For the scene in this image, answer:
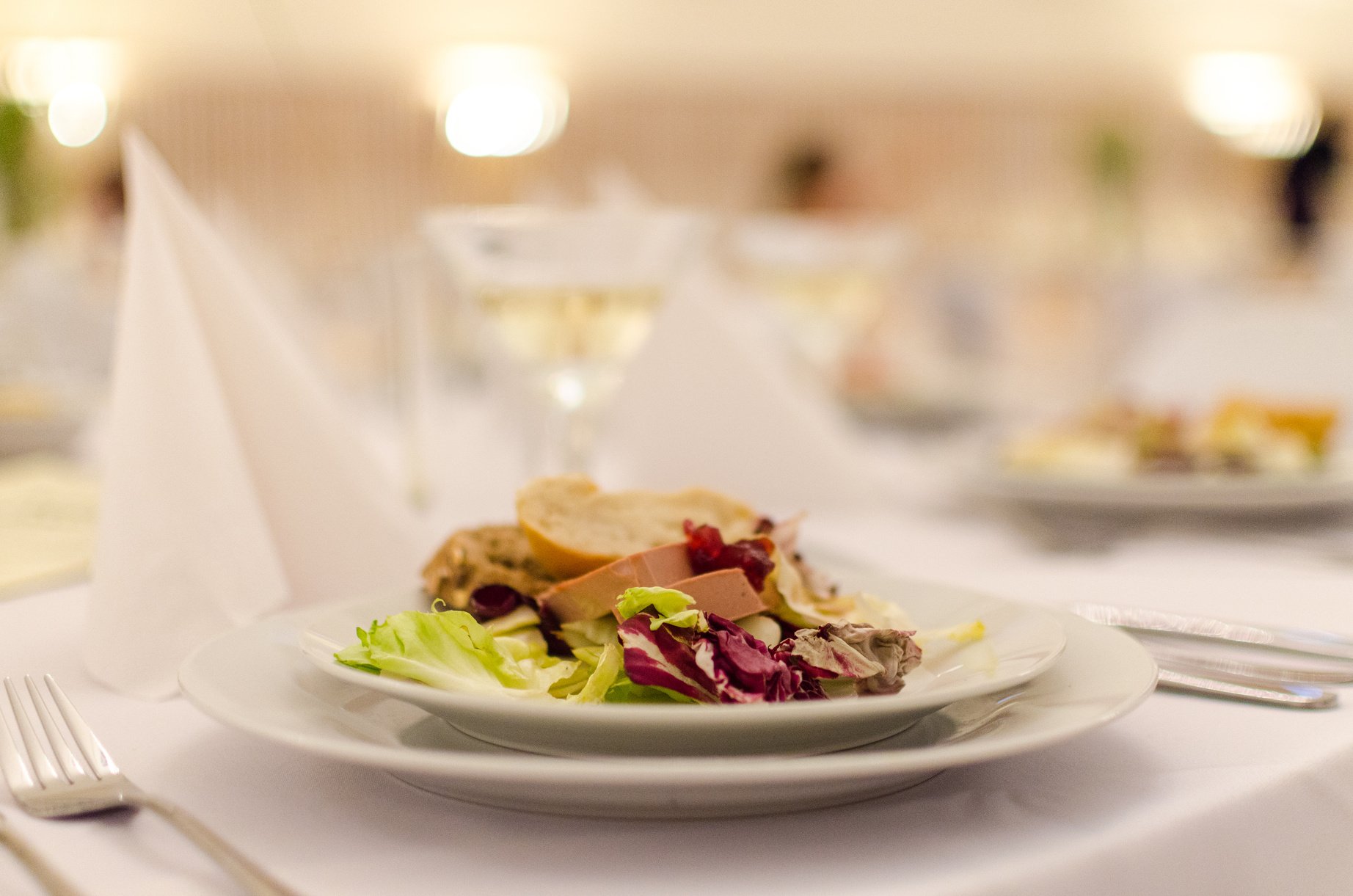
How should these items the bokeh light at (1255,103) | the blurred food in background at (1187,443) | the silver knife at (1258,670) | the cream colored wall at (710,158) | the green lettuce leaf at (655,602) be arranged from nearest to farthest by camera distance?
the green lettuce leaf at (655,602) → the silver knife at (1258,670) → the blurred food in background at (1187,443) → the cream colored wall at (710,158) → the bokeh light at (1255,103)

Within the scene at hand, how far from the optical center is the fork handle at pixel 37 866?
0.42 meters

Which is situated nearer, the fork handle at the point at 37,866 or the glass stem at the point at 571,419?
the fork handle at the point at 37,866

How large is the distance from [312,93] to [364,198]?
3.10 ft

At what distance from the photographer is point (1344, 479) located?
44.3 inches

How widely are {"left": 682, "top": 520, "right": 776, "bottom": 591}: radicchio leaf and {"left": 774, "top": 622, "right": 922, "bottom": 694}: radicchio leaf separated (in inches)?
3.0

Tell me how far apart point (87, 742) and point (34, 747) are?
23 mm

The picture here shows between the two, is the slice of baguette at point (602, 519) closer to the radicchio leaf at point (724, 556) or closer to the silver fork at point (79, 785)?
the radicchio leaf at point (724, 556)

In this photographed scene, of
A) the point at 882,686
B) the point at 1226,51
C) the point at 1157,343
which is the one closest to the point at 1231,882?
the point at 882,686

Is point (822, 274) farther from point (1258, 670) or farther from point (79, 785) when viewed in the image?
point (79, 785)

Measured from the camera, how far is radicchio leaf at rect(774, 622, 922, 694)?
49 cm

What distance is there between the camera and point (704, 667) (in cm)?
47

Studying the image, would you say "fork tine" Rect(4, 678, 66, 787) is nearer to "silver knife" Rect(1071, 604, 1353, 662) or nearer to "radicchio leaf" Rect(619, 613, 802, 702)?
"radicchio leaf" Rect(619, 613, 802, 702)

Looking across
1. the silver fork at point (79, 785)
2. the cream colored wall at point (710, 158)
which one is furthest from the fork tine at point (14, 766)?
the cream colored wall at point (710, 158)

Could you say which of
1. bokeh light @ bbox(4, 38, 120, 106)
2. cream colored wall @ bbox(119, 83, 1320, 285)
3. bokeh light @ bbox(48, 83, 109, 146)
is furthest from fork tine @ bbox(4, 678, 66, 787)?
bokeh light @ bbox(48, 83, 109, 146)
